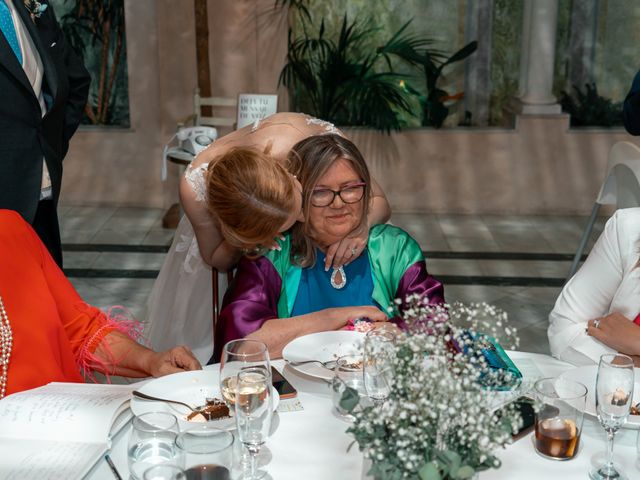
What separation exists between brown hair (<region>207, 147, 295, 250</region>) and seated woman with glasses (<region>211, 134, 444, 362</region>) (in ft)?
0.52

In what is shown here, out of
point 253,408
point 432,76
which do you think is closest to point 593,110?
point 432,76

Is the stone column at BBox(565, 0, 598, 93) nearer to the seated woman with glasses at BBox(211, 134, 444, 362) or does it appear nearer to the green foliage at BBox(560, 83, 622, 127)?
the green foliage at BBox(560, 83, 622, 127)

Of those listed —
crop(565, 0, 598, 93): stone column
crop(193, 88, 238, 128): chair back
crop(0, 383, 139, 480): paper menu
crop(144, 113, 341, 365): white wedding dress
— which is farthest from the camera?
crop(565, 0, 598, 93): stone column

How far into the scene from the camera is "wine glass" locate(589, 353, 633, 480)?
1.62 m

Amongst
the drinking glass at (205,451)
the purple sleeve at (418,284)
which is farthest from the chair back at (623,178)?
the drinking glass at (205,451)

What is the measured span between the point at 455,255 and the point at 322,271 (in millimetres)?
3222

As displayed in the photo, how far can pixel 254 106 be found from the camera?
5.73 metres

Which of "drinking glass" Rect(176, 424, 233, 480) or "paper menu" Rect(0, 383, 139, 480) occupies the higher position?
"drinking glass" Rect(176, 424, 233, 480)

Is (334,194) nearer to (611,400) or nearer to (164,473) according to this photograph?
(611,400)


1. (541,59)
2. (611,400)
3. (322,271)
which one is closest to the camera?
(611,400)

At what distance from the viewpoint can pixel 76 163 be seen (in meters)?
6.96

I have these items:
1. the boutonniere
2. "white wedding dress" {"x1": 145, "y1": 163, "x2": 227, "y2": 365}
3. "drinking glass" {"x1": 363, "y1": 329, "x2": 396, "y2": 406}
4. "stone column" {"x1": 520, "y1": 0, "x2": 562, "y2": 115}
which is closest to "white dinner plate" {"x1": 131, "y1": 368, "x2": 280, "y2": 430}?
"drinking glass" {"x1": 363, "y1": 329, "x2": 396, "y2": 406}

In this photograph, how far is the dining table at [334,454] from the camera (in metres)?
1.66

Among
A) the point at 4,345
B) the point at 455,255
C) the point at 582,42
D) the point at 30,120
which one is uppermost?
the point at 582,42
